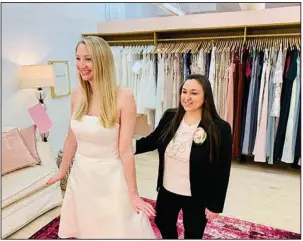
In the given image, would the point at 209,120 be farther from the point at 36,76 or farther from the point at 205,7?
the point at 205,7

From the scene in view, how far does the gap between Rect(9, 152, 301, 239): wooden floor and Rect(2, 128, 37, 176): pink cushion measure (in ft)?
1.56

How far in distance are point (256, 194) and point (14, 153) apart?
2267mm

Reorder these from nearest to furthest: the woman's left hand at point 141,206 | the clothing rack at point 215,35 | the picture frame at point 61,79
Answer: the woman's left hand at point 141,206, the clothing rack at point 215,35, the picture frame at point 61,79

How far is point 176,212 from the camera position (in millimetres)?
1578

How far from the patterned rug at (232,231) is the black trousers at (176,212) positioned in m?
0.62

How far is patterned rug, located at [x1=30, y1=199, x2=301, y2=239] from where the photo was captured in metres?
2.23

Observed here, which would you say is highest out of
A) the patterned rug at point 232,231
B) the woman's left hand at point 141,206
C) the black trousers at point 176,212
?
the woman's left hand at point 141,206

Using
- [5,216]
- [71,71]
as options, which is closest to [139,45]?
[71,71]

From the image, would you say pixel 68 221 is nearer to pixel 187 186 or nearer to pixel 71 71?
pixel 187 186

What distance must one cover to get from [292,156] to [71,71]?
2886 millimetres

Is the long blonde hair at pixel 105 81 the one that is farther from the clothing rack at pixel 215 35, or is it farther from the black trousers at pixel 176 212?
the clothing rack at pixel 215 35

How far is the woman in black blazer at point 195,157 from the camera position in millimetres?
1418

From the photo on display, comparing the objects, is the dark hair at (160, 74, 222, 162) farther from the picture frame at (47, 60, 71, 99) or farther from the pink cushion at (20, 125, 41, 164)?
the picture frame at (47, 60, 71, 99)

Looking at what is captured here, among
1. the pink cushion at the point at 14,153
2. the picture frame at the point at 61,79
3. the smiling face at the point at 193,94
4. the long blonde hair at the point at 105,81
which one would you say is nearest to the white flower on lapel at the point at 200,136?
the smiling face at the point at 193,94
